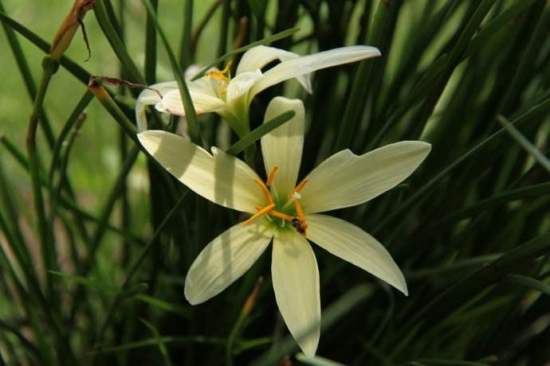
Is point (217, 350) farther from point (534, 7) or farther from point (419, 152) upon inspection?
point (534, 7)

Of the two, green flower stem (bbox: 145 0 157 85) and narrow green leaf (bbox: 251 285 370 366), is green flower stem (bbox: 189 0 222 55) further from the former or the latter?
narrow green leaf (bbox: 251 285 370 366)

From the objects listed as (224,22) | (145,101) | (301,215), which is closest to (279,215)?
(301,215)

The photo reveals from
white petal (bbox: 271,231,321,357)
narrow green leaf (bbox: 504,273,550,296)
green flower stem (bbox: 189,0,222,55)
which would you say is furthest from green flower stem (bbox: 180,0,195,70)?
narrow green leaf (bbox: 504,273,550,296)

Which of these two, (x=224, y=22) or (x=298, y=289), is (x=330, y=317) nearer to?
(x=298, y=289)

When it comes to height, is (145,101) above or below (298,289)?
above

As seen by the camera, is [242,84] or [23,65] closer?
[242,84]

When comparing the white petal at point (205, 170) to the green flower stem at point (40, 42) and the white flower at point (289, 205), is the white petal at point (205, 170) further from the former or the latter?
the green flower stem at point (40, 42)
